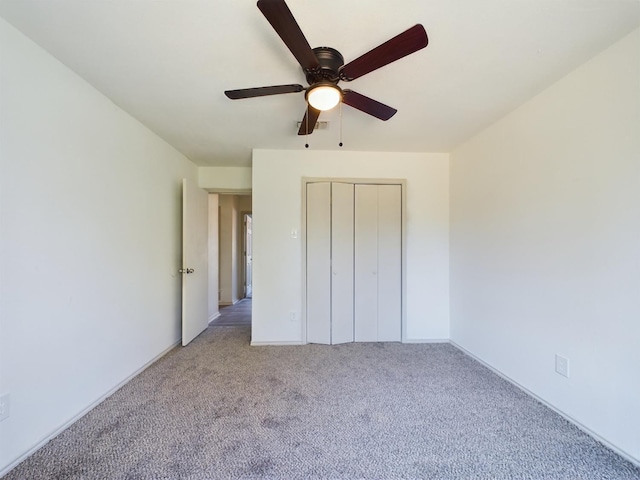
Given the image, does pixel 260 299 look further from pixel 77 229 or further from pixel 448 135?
pixel 448 135

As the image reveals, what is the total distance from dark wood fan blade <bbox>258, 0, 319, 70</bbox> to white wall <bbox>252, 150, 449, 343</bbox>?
2.05 metres

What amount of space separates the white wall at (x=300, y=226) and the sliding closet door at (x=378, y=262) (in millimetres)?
150

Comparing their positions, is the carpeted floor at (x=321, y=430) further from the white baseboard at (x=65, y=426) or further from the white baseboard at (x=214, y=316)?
the white baseboard at (x=214, y=316)

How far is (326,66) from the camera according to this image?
59.6 inches

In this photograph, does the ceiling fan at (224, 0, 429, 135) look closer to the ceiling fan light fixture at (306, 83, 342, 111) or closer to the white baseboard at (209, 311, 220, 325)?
the ceiling fan light fixture at (306, 83, 342, 111)

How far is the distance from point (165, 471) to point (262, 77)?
7.77 ft

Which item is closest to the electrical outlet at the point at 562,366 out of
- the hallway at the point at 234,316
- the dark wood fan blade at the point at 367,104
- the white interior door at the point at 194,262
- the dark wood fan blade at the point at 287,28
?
the dark wood fan blade at the point at 367,104

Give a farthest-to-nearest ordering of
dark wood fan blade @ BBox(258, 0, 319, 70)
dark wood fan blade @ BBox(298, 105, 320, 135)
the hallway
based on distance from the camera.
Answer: the hallway → dark wood fan blade @ BBox(298, 105, 320, 135) → dark wood fan blade @ BBox(258, 0, 319, 70)

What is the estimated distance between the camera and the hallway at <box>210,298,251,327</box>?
4.37 meters

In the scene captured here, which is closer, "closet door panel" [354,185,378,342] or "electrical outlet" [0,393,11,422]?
"electrical outlet" [0,393,11,422]

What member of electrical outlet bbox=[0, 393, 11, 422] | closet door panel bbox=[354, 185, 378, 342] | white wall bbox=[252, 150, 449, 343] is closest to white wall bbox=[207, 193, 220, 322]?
white wall bbox=[252, 150, 449, 343]

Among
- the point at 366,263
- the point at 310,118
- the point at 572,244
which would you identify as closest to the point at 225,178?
the point at 366,263

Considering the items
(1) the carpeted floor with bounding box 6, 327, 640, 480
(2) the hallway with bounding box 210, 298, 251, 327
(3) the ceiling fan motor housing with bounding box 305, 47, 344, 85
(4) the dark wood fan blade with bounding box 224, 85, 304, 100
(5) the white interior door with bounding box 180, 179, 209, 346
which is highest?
(3) the ceiling fan motor housing with bounding box 305, 47, 344, 85

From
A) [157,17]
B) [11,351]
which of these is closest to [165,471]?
[11,351]
